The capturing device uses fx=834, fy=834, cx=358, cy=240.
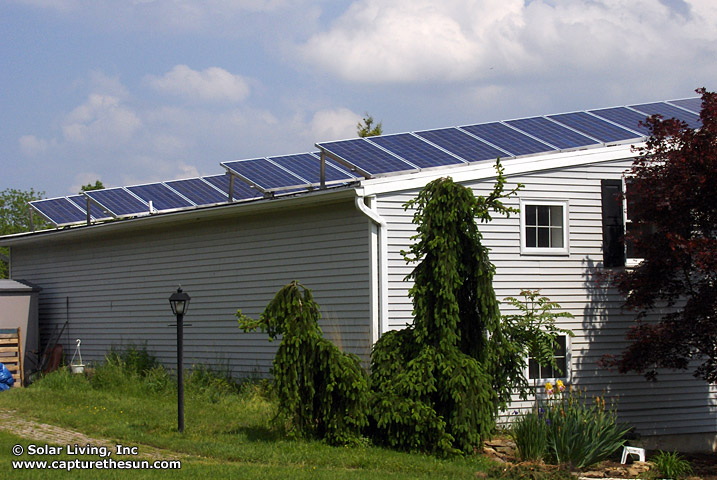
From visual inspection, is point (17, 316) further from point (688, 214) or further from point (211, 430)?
point (688, 214)

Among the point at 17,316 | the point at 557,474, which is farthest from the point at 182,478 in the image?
the point at 17,316

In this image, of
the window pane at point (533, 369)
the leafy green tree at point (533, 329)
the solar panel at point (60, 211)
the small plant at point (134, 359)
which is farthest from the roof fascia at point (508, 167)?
the solar panel at point (60, 211)

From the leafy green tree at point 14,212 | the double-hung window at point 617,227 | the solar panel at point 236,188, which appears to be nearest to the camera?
the double-hung window at point 617,227

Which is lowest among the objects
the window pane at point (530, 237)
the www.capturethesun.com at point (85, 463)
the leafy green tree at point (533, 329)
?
the www.capturethesun.com at point (85, 463)


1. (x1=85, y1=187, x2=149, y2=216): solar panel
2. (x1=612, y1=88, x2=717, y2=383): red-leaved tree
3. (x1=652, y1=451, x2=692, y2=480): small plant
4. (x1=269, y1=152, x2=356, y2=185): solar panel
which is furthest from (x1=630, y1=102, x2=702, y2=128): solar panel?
(x1=85, y1=187, x2=149, y2=216): solar panel

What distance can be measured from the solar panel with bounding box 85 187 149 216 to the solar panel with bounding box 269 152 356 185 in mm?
3674

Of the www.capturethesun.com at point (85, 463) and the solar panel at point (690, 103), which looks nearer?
the www.capturethesun.com at point (85, 463)

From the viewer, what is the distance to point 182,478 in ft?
28.7

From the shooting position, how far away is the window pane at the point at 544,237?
14195 mm

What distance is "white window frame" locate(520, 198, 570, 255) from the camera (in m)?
14.0

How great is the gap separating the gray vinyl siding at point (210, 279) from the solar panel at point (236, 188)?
147 centimetres

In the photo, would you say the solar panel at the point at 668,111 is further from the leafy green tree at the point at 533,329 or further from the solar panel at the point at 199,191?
the solar panel at the point at 199,191

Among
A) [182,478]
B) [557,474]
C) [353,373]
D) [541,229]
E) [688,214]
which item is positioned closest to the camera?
[182,478]

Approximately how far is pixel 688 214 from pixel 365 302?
16.9 feet
